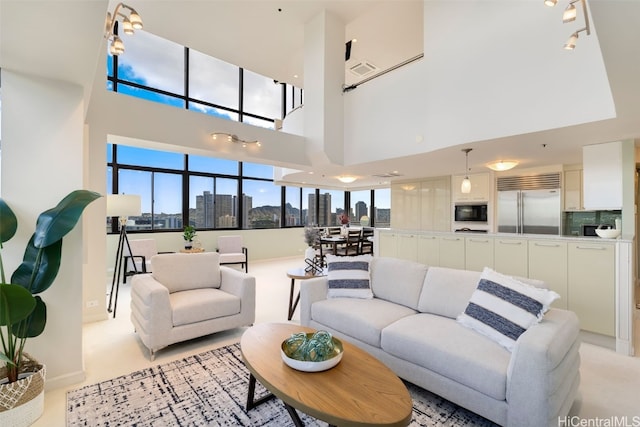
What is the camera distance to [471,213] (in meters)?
6.10

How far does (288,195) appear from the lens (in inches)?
369

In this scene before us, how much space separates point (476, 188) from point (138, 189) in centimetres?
717

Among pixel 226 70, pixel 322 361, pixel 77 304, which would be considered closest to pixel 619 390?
pixel 322 361

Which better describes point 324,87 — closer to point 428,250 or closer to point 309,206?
point 428,250

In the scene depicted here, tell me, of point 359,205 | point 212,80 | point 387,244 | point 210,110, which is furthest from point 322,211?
point 387,244

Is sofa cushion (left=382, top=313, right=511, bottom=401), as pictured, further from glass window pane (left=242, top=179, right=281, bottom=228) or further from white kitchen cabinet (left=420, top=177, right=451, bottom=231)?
glass window pane (left=242, top=179, right=281, bottom=228)

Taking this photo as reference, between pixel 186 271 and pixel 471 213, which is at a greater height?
pixel 471 213

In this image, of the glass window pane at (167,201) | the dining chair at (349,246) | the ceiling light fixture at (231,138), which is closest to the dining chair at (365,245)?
the dining chair at (349,246)

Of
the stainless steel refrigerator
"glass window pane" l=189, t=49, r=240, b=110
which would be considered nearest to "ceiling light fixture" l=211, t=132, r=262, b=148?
"glass window pane" l=189, t=49, r=240, b=110

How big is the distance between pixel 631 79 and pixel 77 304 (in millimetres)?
4387

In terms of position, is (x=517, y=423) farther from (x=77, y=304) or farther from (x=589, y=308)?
(x=77, y=304)

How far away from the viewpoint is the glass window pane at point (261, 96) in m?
8.19

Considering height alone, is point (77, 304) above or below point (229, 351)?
above

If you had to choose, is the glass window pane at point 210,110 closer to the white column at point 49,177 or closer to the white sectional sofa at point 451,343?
the white column at point 49,177
